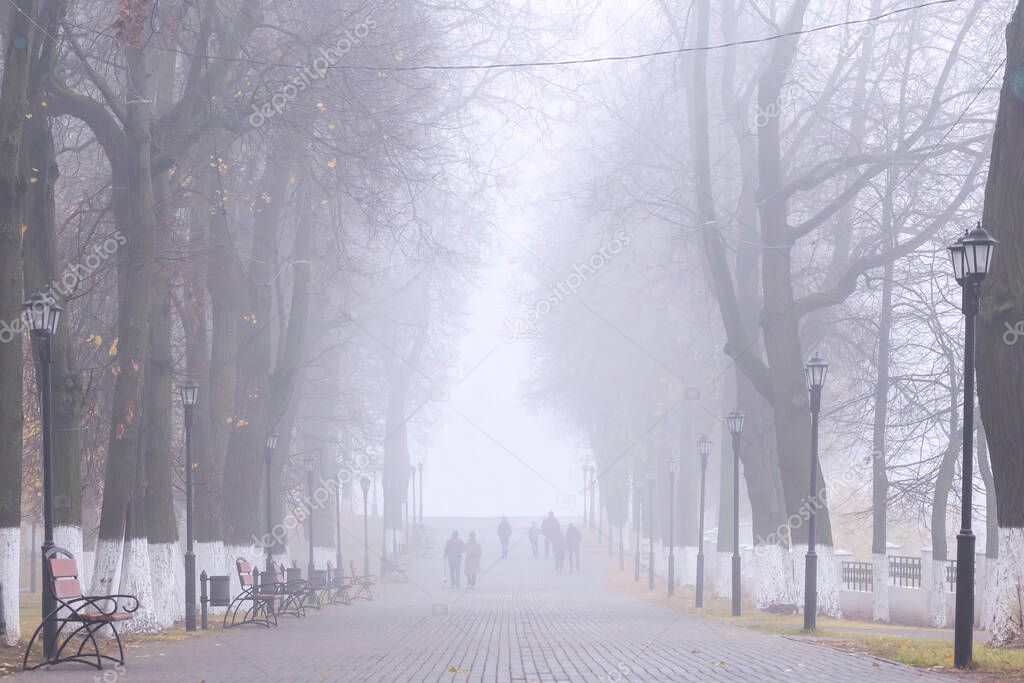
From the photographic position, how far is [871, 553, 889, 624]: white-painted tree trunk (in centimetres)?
3092

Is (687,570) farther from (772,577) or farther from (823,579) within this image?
(823,579)

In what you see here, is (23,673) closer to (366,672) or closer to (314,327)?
(366,672)

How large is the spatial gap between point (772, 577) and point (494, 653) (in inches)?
464

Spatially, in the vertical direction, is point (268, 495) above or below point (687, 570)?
above

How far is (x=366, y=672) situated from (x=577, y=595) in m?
28.0

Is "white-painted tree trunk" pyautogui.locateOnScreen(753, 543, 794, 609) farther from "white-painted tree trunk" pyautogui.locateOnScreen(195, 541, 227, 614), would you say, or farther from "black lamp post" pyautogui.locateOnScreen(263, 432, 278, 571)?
"white-painted tree trunk" pyautogui.locateOnScreen(195, 541, 227, 614)

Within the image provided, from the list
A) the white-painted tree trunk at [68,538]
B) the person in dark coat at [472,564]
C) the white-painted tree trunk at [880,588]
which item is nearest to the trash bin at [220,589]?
the white-painted tree trunk at [68,538]

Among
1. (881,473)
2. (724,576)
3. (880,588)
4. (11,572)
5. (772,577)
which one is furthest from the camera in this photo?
(724,576)

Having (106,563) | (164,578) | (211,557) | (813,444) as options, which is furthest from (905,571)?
(106,563)

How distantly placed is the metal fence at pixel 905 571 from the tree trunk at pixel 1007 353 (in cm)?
1692

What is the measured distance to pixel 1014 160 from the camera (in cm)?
1570

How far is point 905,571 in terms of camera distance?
3256 cm

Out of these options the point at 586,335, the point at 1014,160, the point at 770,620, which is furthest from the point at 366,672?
the point at 586,335

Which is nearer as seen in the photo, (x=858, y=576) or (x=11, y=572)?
(x=11, y=572)
